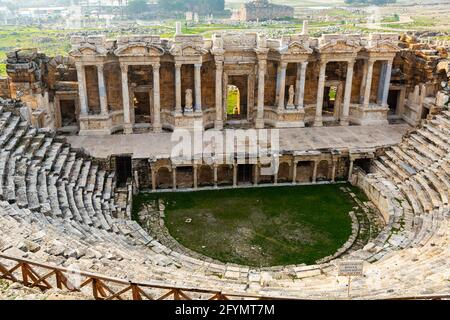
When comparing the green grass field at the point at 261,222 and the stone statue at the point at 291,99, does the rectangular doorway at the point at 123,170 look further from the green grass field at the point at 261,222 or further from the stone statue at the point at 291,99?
the stone statue at the point at 291,99

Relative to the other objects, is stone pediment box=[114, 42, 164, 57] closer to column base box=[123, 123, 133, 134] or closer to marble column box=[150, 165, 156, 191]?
column base box=[123, 123, 133, 134]

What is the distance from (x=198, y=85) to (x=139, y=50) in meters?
3.20

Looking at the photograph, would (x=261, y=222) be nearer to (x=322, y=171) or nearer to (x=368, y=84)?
(x=322, y=171)

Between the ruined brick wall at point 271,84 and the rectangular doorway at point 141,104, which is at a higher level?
Answer: the ruined brick wall at point 271,84

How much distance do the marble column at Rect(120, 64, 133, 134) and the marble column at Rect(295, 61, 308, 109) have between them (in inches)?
331

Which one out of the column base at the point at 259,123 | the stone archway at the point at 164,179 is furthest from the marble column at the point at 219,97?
the stone archway at the point at 164,179

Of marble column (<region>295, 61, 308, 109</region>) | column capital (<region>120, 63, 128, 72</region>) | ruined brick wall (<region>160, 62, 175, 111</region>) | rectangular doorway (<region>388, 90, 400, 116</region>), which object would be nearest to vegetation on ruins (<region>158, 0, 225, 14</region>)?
rectangular doorway (<region>388, 90, 400, 116</region>)

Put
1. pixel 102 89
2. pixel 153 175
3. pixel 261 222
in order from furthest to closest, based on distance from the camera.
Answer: pixel 102 89, pixel 153 175, pixel 261 222

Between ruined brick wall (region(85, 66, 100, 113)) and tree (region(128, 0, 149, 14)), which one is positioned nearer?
ruined brick wall (region(85, 66, 100, 113))

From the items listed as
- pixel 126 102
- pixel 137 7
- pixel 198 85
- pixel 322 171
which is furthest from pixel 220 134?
pixel 137 7

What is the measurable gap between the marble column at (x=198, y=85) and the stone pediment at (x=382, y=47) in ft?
27.9

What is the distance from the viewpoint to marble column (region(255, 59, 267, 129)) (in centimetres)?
2316

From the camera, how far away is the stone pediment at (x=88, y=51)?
21.5 meters

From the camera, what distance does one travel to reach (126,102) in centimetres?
2286
